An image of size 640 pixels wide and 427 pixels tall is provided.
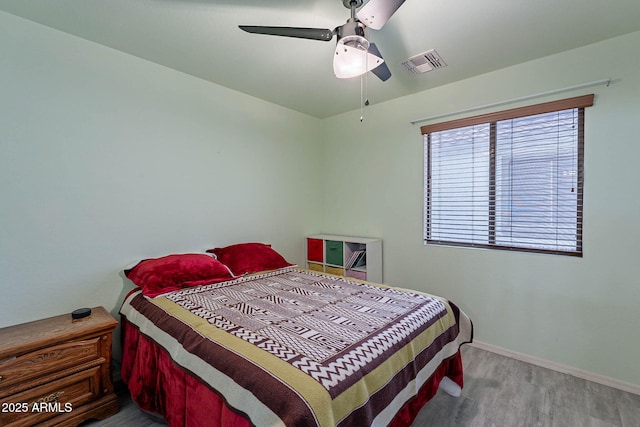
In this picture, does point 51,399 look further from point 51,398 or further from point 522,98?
point 522,98

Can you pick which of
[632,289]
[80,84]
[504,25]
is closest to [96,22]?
[80,84]

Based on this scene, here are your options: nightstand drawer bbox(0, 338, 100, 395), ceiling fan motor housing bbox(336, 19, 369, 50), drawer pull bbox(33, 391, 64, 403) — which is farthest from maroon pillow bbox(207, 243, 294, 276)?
ceiling fan motor housing bbox(336, 19, 369, 50)

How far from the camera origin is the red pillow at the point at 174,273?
2045 millimetres

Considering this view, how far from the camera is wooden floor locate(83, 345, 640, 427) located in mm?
1747

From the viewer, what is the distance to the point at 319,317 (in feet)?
5.35

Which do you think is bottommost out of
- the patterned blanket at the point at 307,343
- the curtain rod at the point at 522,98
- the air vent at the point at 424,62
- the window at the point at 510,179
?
the patterned blanket at the point at 307,343

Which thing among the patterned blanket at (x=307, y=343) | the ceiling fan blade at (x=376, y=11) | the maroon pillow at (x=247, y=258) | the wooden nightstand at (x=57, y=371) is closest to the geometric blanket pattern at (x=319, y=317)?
the patterned blanket at (x=307, y=343)

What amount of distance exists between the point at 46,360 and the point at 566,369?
361 centimetres

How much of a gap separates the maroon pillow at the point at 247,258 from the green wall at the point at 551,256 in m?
1.33

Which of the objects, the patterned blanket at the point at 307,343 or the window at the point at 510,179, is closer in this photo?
the patterned blanket at the point at 307,343

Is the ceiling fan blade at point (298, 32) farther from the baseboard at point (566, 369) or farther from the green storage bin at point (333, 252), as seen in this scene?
the baseboard at point (566, 369)

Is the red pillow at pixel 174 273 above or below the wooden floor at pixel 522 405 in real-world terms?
above

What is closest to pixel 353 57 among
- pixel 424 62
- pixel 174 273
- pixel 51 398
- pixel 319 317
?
pixel 424 62

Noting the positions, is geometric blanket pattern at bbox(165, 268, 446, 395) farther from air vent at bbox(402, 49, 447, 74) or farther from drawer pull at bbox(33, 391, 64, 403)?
air vent at bbox(402, 49, 447, 74)
